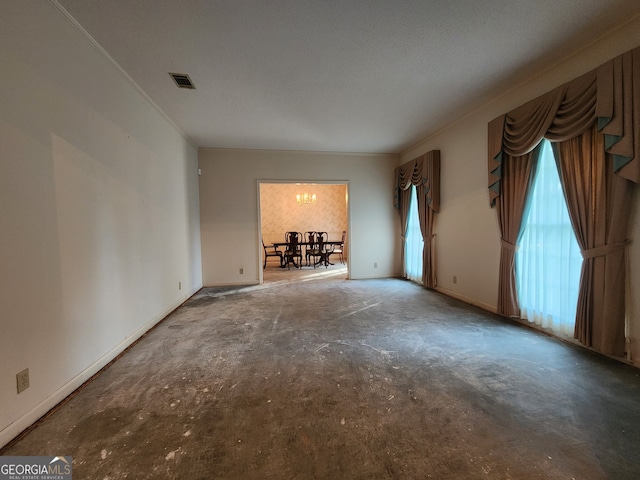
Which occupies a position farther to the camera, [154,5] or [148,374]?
[148,374]

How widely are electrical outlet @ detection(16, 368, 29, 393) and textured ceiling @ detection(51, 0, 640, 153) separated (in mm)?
2301

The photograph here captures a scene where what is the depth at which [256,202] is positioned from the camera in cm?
487

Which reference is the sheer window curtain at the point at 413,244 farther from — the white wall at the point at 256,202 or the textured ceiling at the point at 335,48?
the textured ceiling at the point at 335,48

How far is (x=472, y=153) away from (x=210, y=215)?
4.40m

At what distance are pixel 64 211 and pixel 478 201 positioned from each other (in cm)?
413

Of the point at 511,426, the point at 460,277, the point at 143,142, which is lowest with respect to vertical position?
the point at 511,426

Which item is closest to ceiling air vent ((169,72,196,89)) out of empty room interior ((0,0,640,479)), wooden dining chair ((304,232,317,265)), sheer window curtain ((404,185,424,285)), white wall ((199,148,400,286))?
empty room interior ((0,0,640,479))

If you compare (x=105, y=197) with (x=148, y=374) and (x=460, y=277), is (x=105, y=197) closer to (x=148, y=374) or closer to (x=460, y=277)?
(x=148, y=374)

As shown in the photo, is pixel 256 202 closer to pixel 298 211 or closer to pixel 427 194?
pixel 427 194

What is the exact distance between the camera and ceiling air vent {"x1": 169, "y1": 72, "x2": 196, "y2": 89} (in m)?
2.44

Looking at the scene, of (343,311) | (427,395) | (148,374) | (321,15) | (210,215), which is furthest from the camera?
(210,215)

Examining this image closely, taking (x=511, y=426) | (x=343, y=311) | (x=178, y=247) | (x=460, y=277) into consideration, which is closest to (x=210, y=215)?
(x=178, y=247)

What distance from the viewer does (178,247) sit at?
364cm

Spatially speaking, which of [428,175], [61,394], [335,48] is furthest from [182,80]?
[428,175]
